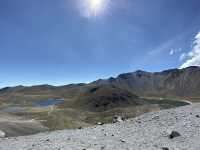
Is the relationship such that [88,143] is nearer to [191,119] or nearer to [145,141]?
[145,141]

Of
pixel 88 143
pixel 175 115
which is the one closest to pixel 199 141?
pixel 88 143

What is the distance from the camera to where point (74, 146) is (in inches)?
653

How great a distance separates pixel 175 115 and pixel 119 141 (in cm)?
784

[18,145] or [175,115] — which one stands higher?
[175,115]

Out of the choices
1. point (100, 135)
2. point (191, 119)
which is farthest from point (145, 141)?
point (191, 119)

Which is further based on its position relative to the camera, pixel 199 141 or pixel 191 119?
pixel 191 119

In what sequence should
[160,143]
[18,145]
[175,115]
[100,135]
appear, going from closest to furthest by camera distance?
1. [160,143]
2. [18,145]
3. [100,135]
4. [175,115]

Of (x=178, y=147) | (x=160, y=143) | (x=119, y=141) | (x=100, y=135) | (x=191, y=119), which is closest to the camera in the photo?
(x=178, y=147)

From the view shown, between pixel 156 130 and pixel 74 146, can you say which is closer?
pixel 74 146

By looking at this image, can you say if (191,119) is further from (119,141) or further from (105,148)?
(105,148)

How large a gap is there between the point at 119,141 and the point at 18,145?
6.29 metres

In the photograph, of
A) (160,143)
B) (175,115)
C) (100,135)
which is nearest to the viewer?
(160,143)

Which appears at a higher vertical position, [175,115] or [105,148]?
[175,115]

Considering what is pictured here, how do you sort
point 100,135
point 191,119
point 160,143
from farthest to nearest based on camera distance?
point 191,119 < point 100,135 < point 160,143
